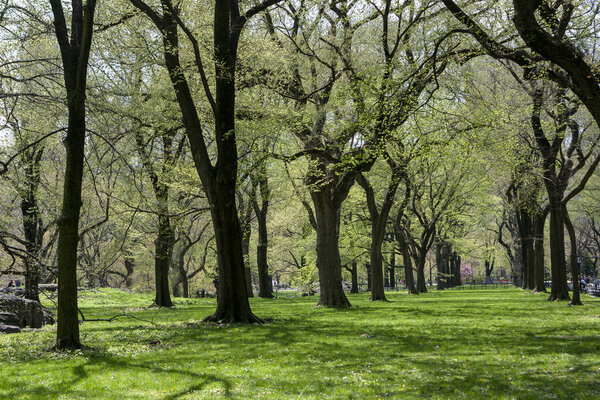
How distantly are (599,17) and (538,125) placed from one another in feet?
19.9

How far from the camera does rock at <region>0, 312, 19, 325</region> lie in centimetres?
1435

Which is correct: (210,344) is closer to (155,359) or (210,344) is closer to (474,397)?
(155,359)

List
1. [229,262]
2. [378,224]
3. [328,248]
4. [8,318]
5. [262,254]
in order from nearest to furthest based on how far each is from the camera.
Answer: [8,318] < [229,262] < [328,248] < [378,224] < [262,254]

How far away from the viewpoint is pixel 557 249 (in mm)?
23719

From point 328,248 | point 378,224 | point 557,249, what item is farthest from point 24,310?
point 557,249

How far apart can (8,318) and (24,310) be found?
1.11 m

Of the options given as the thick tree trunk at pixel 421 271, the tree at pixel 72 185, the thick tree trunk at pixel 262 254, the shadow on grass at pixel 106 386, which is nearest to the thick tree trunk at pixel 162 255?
the thick tree trunk at pixel 262 254

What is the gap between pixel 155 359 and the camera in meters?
9.67

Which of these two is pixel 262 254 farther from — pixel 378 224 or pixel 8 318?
pixel 8 318

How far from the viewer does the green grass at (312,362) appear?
23.6ft

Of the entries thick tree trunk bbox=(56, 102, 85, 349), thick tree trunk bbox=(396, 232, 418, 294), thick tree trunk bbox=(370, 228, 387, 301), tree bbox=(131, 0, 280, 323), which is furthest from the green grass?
thick tree trunk bbox=(396, 232, 418, 294)

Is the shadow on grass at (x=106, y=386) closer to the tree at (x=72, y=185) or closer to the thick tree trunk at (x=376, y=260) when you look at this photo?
the tree at (x=72, y=185)

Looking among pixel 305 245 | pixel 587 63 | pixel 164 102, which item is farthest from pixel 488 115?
pixel 305 245

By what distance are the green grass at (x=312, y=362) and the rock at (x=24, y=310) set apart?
182 cm
